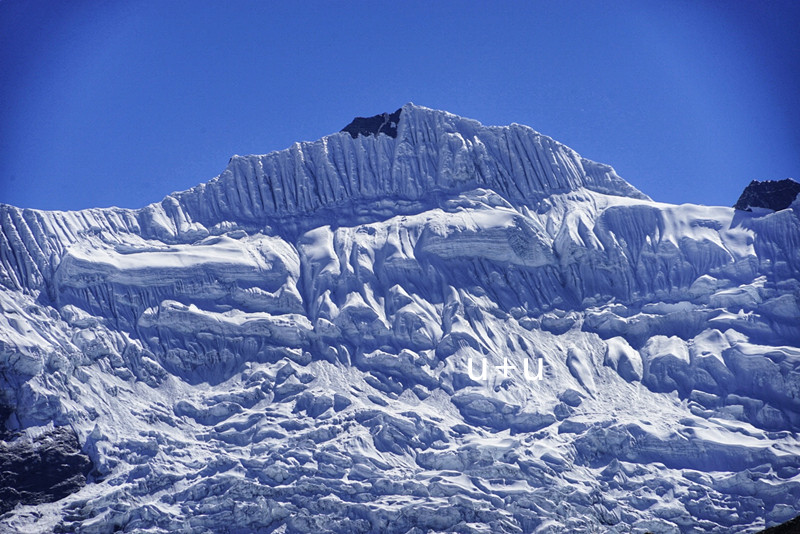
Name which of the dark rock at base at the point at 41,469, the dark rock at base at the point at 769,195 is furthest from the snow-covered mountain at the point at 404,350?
the dark rock at base at the point at 769,195

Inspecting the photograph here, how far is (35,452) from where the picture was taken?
13712 cm

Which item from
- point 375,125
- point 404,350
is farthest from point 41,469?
point 375,125

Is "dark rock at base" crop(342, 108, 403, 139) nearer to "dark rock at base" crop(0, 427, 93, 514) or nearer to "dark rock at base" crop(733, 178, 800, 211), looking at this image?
"dark rock at base" crop(733, 178, 800, 211)

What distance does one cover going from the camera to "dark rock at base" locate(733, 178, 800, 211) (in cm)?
17412

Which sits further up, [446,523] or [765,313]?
[765,313]

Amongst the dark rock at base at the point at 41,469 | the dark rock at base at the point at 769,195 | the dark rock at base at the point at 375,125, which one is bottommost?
the dark rock at base at the point at 41,469

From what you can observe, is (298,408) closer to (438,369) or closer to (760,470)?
(438,369)

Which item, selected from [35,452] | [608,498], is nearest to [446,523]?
[608,498]

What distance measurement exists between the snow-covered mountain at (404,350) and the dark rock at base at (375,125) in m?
1.17

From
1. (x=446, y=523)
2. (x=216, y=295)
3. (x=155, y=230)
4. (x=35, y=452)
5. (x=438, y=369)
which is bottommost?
(x=446, y=523)

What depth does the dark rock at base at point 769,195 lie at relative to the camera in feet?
571

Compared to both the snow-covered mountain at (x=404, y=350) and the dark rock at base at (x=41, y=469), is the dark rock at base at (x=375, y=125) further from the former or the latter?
the dark rock at base at (x=41, y=469)

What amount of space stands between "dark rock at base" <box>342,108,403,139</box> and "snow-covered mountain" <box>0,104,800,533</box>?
3.85 feet

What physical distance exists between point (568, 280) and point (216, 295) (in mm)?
43373
